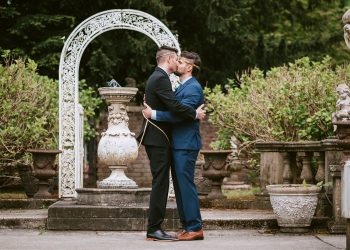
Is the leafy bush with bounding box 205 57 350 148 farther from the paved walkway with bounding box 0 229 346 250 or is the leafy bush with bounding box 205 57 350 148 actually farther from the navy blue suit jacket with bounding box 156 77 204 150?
the navy blue suit jacket with bounding box 156 77 204 150

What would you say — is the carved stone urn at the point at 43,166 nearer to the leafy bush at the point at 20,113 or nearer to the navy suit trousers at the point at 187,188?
the leafy bush at the point at 20,113

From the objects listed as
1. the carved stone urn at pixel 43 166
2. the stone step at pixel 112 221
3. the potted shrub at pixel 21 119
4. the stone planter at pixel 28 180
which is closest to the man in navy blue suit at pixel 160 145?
the stone step at pixel 112 221

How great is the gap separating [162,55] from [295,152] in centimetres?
347

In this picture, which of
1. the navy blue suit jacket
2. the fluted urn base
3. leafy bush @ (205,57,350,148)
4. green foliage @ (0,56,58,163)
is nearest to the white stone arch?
green foliage @ (0,56,58,163)

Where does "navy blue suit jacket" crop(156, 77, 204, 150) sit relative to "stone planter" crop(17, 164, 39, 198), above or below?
above

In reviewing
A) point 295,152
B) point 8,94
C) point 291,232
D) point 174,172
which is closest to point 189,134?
point 174,172

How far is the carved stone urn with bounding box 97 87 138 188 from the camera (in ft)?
38.5

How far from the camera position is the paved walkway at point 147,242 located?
918 cm

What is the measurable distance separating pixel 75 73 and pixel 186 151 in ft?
17.0

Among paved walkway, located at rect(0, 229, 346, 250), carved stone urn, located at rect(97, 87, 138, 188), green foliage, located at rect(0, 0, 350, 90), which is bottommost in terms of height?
paved walkway, located at rect(0, 229, 346, 250)

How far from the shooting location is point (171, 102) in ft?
31.8

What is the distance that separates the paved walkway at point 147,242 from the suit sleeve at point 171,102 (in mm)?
1345

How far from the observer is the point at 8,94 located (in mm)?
14367

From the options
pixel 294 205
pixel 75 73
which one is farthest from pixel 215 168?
pixel 294 205
